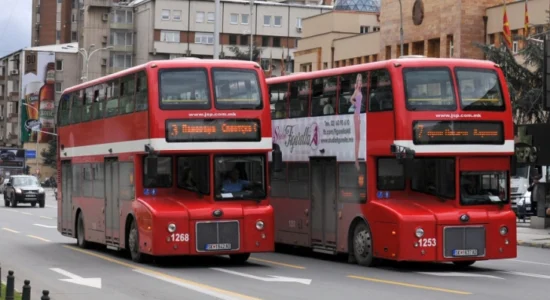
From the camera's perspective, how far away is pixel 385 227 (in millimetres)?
23484

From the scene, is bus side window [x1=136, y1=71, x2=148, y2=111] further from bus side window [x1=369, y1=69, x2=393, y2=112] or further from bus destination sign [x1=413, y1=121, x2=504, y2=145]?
bus destination sign [x1=413, y1=121, x2=504, y2=145]

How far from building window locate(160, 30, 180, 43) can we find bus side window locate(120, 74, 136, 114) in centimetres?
11706

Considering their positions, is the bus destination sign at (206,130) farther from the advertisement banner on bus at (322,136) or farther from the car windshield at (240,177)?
the advertisement banner on bus at (322,136)

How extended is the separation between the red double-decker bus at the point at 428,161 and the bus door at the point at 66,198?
361 inches

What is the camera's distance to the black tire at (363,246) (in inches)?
955

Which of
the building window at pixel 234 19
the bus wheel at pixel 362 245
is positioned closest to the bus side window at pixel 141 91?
the bus wheel at pixel 362 245

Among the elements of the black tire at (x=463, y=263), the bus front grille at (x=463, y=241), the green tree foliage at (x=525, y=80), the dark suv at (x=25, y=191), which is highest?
the green tree foliage at (x=525, y=80)

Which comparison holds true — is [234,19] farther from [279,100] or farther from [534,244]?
[279,100]

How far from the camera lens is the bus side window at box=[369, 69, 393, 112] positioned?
2350 centimetres

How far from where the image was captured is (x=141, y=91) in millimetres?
24812

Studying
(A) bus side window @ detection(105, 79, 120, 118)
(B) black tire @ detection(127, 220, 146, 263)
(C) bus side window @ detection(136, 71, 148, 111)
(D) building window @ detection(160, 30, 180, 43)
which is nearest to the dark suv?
(A) bus side window @ detection(105, 79, 120, 118)

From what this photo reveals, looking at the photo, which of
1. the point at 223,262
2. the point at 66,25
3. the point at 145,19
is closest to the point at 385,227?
the point at 223,262

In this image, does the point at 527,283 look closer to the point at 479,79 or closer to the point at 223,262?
the point at 479,79

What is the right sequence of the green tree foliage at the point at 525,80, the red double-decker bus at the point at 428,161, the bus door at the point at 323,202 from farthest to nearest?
the green tree foliage at the point at 525,80
the bus door at the point at 323,202
the red double-decker bus at the point at 428,161
